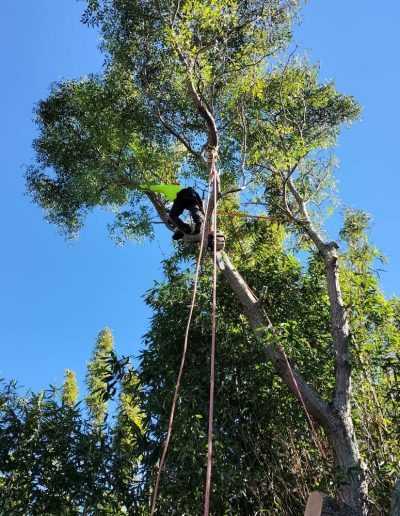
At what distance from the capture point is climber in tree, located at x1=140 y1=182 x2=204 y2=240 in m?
5.37

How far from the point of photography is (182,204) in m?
5.59

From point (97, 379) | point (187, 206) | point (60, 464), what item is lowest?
point (60, 464)

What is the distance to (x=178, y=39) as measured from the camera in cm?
554

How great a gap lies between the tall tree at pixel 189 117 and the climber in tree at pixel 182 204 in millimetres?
196

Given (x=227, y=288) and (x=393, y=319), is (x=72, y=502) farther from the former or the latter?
(x=393, y=319)

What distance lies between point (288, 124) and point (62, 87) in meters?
3.99

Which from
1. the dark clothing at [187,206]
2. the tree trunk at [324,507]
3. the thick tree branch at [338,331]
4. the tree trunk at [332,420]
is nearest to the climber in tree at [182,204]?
the dark clothing at [187,206]

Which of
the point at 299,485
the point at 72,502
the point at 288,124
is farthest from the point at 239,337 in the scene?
the point at 288,124

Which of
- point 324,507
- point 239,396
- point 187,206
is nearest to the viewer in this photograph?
point 324,507

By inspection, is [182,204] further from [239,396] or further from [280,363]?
[239,396]

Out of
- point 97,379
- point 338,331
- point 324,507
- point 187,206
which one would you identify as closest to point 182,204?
point 187,206

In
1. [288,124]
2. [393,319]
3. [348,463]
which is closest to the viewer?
[348,463]

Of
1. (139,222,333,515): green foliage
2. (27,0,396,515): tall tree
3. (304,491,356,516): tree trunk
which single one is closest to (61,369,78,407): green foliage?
(27,0,396,515): tall tree

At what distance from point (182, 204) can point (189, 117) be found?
265 centimetres
